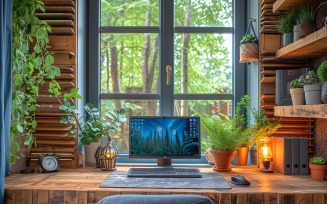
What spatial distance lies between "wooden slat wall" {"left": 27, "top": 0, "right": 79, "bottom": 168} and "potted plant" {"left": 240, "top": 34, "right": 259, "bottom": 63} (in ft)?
4.60

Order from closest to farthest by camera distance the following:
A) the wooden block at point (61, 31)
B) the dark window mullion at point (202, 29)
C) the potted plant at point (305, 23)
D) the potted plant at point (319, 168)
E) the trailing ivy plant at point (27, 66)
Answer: the potted plant at point (305, 23) < the potted plant at point (319, 168) < the trailing ivy plant at point (27, 66) < the wooden block at point (61, 31) < the dark window mullion at point (202, 29)

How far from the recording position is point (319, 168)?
250cm

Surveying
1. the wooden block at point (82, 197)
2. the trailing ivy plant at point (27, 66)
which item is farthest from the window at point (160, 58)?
the wooden block at point (82, 197)

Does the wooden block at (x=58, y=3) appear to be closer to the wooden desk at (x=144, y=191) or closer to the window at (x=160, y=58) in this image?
Result: the window at (x=160, y=58)

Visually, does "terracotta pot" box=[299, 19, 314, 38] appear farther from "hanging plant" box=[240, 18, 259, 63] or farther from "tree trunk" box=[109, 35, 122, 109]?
"tree trunk" box=[109, 35, 122, 109]

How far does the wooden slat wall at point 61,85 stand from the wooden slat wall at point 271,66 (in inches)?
61.1

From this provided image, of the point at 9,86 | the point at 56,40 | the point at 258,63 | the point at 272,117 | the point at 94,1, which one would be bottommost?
the point at 272,117

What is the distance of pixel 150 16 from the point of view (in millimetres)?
3314

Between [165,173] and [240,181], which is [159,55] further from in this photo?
[240,181]

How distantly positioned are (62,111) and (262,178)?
1.67 metres

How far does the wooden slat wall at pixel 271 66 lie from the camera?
291cm

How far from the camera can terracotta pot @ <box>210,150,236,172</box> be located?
110 inches

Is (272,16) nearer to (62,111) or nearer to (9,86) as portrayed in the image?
(62,111)

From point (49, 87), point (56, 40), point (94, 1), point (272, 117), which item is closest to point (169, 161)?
point (272, 117)
